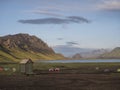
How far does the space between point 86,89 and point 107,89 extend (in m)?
3.17

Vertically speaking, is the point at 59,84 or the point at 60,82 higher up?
the point at 60,82

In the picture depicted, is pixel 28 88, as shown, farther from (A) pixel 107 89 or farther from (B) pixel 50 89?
(A) pixel 107 89

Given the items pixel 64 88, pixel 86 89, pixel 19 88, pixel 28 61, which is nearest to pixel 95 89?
pixel 86 89

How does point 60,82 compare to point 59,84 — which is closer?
point 59,84

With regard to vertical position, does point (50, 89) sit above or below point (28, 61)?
below

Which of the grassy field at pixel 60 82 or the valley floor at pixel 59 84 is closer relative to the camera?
the valley floor at pixel 59 84

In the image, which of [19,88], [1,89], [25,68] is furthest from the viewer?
[25,68]

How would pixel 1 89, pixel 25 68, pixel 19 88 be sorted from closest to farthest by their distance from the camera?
pixel 1 89, pixel 19 88, pixel 25 68

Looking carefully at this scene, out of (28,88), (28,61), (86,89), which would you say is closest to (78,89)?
(86,89)

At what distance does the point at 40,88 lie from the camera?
4806 centimetres

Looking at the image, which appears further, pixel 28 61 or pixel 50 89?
pixel 28 61

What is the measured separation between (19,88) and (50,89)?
483 cm

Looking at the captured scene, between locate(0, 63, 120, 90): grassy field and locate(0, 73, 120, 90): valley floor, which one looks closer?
locate(0, 73, 120, 90): valley floor

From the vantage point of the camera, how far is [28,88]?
47.4m
